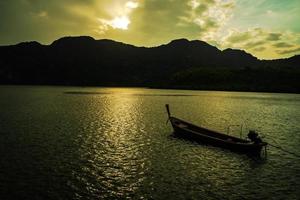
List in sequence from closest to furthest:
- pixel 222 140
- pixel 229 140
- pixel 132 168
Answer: pixel 132 168, pixel 222 140, pixel 229 140

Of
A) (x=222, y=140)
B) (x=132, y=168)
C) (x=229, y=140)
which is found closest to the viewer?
(x=132, y=168)

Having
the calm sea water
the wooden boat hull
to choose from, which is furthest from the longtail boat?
the calm sea water

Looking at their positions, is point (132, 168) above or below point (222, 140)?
below

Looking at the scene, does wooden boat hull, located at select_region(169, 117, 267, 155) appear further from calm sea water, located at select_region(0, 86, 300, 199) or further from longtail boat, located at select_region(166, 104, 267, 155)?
calm sea water, located at select_region(0, 86, 300, 199)

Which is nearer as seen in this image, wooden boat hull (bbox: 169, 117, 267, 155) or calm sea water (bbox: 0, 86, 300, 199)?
calm sea water (bbox: 0, 86, 300, 199)

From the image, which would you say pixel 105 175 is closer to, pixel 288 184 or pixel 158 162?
pixel 158 162

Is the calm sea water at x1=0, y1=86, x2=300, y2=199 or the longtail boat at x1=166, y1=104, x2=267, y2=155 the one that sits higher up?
the longtail boat at x1=166, y1=104, x2=267, y2=155

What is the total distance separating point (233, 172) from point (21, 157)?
22.6m

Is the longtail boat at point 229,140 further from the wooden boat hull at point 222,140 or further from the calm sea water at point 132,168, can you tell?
the calm sea water at point 132,168

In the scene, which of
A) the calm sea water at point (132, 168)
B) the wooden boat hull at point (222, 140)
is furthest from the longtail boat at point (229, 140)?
the calm sea water at point (132, 168)

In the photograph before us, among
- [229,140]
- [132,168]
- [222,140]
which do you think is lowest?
[132,168]

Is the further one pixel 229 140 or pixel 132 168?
pixel 229 140

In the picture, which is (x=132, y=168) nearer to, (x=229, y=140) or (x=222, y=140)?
(x=222, y=140)

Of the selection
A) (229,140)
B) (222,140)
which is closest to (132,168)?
(222,140)
